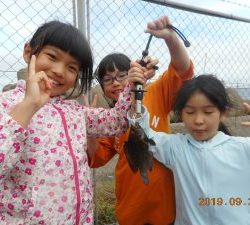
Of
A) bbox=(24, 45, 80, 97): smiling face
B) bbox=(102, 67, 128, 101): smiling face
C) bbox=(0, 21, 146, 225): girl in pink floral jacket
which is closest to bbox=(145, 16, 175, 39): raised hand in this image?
bbox=(0, 21, 146, 225): girl in pink floral jacket

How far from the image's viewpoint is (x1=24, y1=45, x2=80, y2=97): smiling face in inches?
61.7

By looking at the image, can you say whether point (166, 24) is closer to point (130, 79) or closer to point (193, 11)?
point (130, 79)

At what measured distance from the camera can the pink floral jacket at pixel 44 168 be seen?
1.33m

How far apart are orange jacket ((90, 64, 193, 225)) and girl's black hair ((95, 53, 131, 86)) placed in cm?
29

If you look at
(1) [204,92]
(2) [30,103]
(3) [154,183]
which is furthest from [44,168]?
(1) [204,92]

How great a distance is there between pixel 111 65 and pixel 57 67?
71cm

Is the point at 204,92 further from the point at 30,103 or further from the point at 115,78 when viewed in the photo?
the point at 30,103

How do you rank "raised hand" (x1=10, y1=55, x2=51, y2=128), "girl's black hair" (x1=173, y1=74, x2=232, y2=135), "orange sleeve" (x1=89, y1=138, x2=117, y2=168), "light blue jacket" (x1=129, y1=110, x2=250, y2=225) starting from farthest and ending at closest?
"orange sleeve" (x1=89, y1=138, x2=117, y2=168) < "girl's black hair" (x1=173, y1=74, x2=232, y2=135) < "light blue jacket" (x1=129, y1=110, x2=250, y2=225) < "raised hand" (x1=10, y1=55, x2=51, y2=128)

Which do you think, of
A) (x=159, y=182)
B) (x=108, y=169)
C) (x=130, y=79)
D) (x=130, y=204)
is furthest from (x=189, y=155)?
(x=108, y=169)

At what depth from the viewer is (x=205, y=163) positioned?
191 cm

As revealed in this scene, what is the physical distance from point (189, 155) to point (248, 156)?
29 centimetres

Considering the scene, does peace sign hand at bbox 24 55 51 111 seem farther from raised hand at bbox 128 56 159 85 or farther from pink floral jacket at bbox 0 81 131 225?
raised hand at bbox 128 56 159 85

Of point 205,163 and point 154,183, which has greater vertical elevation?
point 205,163

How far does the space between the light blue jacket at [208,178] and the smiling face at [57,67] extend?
0.45 metres
